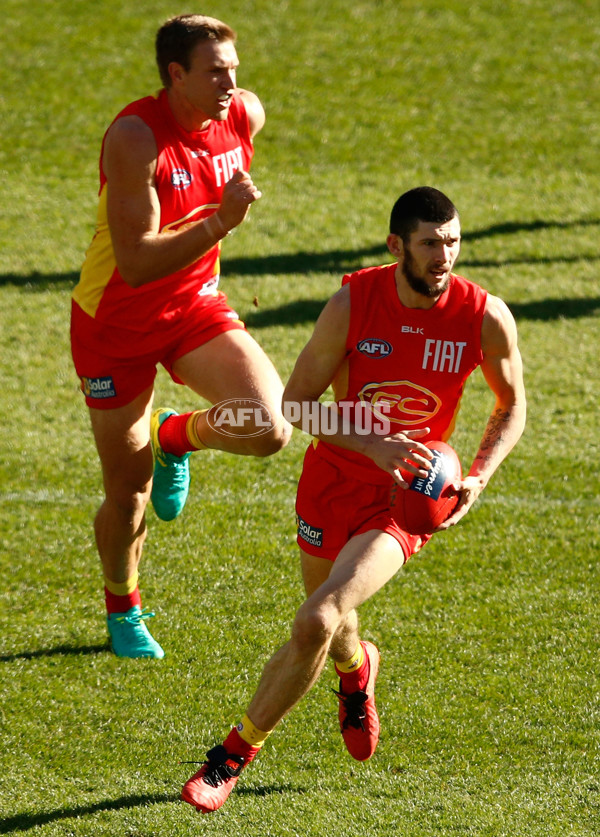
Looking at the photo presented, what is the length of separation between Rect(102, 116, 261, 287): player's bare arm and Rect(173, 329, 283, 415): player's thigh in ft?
1.48

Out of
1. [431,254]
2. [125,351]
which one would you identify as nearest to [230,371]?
[125,351]

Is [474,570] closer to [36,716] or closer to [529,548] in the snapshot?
[529,548]

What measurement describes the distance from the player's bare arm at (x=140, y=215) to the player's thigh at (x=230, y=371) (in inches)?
17.7

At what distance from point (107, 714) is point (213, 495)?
226 centimetres

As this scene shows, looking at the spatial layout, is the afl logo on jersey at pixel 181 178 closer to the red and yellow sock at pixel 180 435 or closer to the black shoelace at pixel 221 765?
the red and yellow sock at pixel 180 435

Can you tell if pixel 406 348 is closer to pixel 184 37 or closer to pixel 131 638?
pixel 184 37

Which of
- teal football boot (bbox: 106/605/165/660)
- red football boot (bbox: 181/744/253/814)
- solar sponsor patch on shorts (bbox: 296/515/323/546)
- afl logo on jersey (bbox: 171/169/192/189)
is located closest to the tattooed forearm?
solar sponsor patch on shorts (bbox: 296/515/323/546)

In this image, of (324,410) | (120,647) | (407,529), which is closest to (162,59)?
(324,410)

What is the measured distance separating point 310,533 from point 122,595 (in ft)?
4.29

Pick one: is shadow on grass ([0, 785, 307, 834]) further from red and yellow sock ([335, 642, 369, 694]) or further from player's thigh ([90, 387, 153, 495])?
player's thigh ([90, 387, 153, 495])

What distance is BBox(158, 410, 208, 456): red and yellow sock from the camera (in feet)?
17.5

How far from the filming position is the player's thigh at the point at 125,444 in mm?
4980

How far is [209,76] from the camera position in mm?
4629

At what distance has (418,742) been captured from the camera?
474 cm
